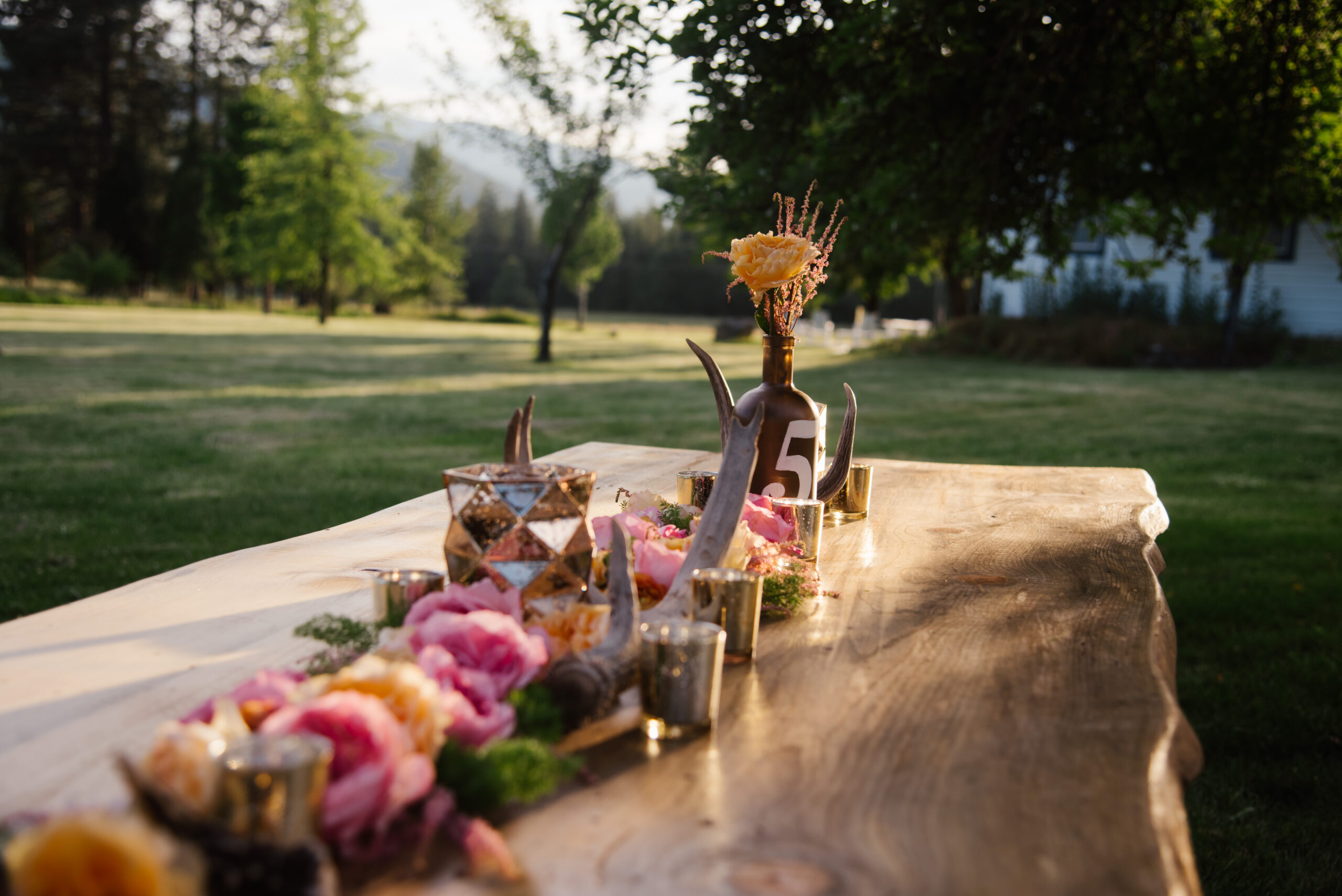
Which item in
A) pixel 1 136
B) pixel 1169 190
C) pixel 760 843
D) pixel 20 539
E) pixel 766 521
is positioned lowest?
pixel 20 539

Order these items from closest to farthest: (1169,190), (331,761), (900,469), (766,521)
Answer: (331,761), (766,521), (900,469), (1169,190)

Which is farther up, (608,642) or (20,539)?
(608,642)

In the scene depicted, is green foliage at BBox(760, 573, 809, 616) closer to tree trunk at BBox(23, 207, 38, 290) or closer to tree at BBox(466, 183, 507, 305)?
tree trunk at BBox(23, 207, 38, 290)

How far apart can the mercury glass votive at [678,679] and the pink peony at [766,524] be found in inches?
25.2

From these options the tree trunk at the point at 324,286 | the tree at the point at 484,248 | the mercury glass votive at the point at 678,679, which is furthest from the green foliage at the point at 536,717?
the tree at the point at 484,248

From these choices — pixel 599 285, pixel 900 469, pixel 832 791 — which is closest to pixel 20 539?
pixel 900 469

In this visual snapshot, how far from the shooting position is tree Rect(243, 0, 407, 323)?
23.6m

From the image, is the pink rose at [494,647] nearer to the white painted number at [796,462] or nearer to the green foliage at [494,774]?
the green foliage at [494,774]

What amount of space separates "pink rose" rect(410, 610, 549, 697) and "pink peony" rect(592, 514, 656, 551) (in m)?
0.49

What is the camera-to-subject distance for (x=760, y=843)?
856 millimetres

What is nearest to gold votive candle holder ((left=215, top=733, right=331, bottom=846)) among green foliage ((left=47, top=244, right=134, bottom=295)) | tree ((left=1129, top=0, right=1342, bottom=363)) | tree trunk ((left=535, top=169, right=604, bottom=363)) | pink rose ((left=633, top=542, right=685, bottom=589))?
pink rose ((left=633, top=542, right=685, bottom=589))

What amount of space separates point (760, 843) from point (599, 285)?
197 feet

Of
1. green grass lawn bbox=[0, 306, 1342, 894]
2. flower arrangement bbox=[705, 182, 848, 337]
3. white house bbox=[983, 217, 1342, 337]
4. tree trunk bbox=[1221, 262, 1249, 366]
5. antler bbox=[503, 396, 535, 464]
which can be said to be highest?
white house bbox=[983, 217, 1342, 337]

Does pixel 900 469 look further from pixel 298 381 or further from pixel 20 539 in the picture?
pixel 298 381
